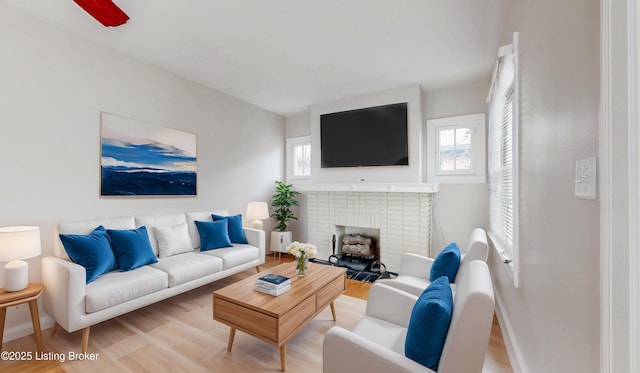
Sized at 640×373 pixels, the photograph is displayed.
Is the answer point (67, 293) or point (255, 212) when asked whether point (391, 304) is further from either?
point (255, 212)

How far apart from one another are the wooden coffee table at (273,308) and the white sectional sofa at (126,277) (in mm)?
808

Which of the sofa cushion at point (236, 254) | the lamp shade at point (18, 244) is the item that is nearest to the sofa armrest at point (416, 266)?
the sofa cushion at point (236, 254)

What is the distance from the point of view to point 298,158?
538 cm

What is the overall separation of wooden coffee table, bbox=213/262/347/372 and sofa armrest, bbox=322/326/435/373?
1.75 feet

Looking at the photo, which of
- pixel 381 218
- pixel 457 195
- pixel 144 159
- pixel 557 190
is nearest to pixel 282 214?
pixel 381 218

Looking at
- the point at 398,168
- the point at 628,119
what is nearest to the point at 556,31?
the point at 628,119

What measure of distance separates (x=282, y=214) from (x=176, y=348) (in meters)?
2.88

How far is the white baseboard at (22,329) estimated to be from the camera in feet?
7.13

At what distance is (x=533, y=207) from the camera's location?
1346 millimetres

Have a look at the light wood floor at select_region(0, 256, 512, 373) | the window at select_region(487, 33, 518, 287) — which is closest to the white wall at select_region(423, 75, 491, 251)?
the window at select_region(487, 33, 518, 287)

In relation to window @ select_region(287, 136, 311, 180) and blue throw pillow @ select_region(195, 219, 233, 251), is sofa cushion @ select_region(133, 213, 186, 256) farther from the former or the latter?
window @ select_region(287, 136, 311, 180)

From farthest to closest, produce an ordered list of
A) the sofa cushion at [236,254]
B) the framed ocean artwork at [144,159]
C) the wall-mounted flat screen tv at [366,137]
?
the wall-mounted flat screen tv at [366,137] < the sofa cushion at [236,254] < the framed ocean artwork at [144,159]

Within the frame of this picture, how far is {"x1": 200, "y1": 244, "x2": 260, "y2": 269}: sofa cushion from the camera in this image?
A: 3124 millimetres

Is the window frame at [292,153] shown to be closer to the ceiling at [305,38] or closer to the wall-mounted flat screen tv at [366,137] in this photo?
the wall-mounted flat screen tv at [366,137]
